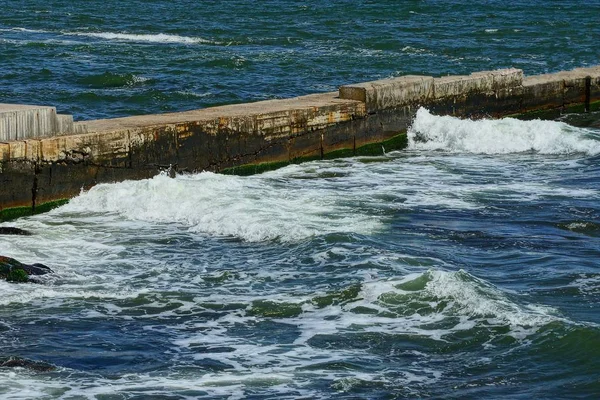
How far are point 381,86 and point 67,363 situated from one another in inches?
402

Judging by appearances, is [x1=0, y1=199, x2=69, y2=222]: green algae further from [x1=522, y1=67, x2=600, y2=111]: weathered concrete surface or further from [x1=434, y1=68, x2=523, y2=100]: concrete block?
[x1=522, y1=67, x2=600, y2=111]: weathered concrete surface

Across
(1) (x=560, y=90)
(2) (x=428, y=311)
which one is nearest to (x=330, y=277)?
(2) (x=428, y=311)

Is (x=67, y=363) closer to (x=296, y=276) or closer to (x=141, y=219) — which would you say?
(x=296, y=276)

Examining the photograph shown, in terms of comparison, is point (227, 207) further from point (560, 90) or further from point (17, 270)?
point (560, 90)

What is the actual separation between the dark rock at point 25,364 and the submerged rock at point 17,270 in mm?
2068

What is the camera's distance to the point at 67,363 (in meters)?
8.97

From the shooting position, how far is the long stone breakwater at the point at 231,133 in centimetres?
1370

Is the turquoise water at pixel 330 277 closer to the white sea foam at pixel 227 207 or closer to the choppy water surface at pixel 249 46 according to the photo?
the white sea foam at pixel 227 207

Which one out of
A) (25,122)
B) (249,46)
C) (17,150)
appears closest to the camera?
(17,150)

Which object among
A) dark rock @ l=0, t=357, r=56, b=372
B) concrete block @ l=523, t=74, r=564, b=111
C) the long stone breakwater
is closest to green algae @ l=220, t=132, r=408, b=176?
the long stone breakwater

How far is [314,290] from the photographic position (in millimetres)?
10938

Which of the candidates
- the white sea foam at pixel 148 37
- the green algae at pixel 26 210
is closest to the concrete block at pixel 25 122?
the green algae at pixel 26 210

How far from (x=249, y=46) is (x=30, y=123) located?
18921 millimetres

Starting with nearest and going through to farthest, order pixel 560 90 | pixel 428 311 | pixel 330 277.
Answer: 1. pixel 428 311
2. pixel 330 277
3. pixel 560 90
